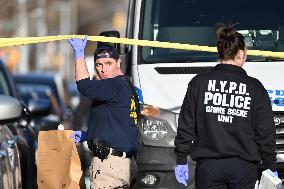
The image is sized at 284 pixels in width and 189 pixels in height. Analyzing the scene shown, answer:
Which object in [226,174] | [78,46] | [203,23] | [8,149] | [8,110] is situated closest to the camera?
[226,174]

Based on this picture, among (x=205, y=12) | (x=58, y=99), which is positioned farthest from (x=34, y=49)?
(x=205, y=12)

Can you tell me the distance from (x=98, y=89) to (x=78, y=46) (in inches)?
15.3

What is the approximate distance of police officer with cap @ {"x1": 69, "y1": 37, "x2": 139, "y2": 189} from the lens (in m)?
7.22

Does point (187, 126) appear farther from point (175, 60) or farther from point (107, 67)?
point (175, 60)

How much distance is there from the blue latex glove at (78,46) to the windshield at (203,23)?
1247 mm

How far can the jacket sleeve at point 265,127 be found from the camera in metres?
6.29

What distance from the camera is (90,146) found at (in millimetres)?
7242

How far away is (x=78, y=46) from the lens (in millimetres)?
7203

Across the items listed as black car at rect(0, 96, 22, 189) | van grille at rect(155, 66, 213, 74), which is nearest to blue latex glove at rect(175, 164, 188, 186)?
black car at rect(0, 96, 22, 189)

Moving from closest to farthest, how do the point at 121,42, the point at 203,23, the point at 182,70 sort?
the point at 121,42, the point at 182,70, the point at 203,23

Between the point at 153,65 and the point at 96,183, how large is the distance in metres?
1.45

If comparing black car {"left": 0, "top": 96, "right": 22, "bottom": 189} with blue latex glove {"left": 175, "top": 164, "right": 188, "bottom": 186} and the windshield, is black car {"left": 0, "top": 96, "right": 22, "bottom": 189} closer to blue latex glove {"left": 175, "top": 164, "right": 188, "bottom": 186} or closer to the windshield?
blue latex glove {"left": 175, "top": 164, "right": 188, "bottom": 186}

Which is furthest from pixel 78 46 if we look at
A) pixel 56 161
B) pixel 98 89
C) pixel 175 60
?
pixel 175 60

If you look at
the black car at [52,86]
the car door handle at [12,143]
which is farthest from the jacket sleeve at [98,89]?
the black car at [52,86]
